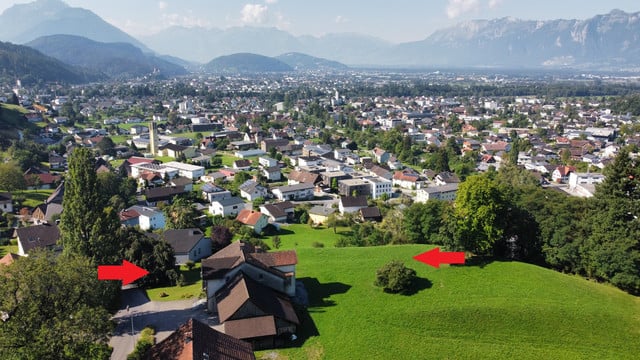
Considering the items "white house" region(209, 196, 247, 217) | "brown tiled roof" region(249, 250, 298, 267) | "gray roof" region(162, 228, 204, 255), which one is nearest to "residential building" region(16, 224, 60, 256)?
"gray roof" region(162, 228, 204, 255)

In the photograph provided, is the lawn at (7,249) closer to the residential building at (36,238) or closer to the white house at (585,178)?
the residential building at (36,238)

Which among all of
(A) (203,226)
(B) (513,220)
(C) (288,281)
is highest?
(B) (513,220)

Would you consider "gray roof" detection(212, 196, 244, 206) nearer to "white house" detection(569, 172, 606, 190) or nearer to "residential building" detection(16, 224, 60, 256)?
"residential building" detection(16, 224, 60, 256)

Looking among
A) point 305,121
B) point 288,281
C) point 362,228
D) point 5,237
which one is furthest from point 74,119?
point 288,281

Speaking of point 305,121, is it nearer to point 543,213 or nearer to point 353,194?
point 353,194

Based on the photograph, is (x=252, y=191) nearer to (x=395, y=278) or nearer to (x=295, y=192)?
(x=295, y=192)

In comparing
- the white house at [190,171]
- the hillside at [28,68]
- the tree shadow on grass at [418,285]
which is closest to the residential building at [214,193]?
the white house at [190,171]
